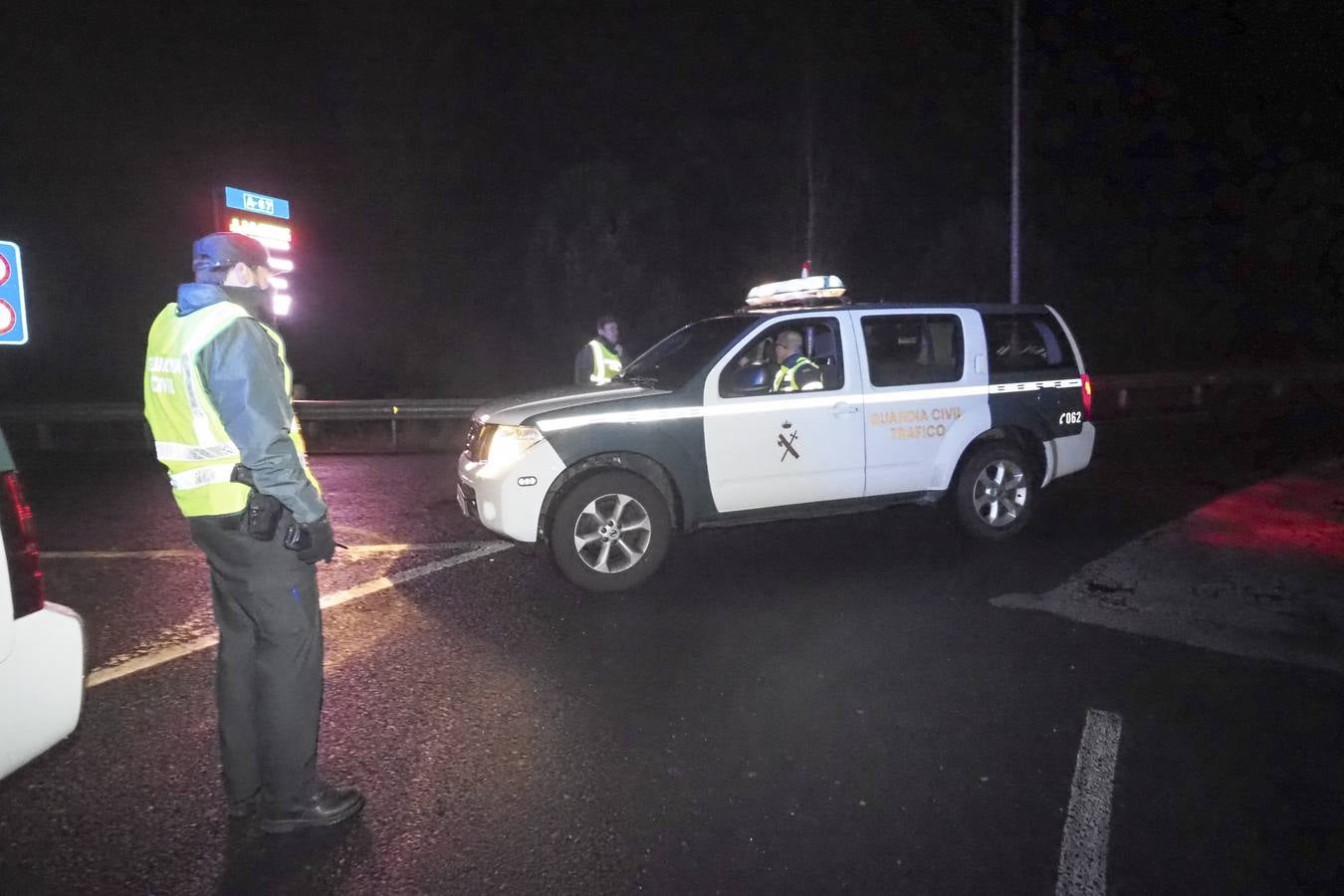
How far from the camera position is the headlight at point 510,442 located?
5.90 metres

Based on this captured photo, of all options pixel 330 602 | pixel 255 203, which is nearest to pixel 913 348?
pixel 330 602

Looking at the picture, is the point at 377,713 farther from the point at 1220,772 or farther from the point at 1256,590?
the point at 1256,590

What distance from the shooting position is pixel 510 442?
19.6 ft

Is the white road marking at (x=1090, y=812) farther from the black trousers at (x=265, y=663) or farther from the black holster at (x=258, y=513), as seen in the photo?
the black holster at (x=258, y=513)

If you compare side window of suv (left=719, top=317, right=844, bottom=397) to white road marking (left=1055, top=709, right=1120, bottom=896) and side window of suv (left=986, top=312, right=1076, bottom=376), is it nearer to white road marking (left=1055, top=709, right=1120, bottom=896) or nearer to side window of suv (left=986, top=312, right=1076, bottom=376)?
side window of suv (left=986, top=312, right=1076, bottom=376)

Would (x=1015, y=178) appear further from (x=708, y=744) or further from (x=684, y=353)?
(x=708, y=744)

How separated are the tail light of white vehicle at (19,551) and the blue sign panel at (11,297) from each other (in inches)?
137

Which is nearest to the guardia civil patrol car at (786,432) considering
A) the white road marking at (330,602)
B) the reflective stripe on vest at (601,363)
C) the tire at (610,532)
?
the tire at (610,532)

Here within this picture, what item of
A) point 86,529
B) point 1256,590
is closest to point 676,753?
point 1256,590

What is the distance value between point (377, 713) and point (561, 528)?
1.91 m

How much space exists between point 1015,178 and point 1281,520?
24.5 ft

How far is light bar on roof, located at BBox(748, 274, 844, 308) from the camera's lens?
6.91 meters

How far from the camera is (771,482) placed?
6.44 m

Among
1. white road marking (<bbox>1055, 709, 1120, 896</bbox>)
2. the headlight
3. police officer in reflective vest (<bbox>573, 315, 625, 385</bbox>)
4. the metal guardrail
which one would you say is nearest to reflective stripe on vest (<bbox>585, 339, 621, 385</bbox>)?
police officer in reflective vest (<bbox>573, 315, 625, 385</bbox>)
